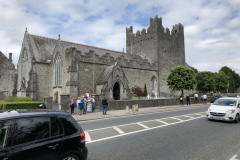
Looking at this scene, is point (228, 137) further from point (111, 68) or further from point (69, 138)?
point (111, 68)

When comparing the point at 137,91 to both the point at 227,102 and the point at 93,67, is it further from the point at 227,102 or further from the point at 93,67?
the point at 227,102

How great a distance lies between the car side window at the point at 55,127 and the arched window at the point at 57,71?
82.2 ft

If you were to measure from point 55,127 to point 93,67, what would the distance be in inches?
945

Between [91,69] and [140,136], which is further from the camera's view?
[91,69]

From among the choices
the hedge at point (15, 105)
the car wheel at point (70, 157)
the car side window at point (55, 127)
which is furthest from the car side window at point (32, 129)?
the hedge at point (15, 105)

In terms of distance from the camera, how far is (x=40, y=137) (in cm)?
368

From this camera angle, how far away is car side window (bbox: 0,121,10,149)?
3.20 metres

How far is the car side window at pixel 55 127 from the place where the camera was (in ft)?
12.9

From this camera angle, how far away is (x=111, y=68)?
27172mm

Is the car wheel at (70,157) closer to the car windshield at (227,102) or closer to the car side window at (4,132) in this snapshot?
the car side window at (4,132)

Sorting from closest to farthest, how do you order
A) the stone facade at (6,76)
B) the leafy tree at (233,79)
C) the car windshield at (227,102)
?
the car windshield at (227,102) → the stone facade at (6,76) → the leafy tree at (233,79)

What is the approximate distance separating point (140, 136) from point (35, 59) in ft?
89.3

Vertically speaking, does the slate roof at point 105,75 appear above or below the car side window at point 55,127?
above

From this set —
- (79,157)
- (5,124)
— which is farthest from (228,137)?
(5,124)
